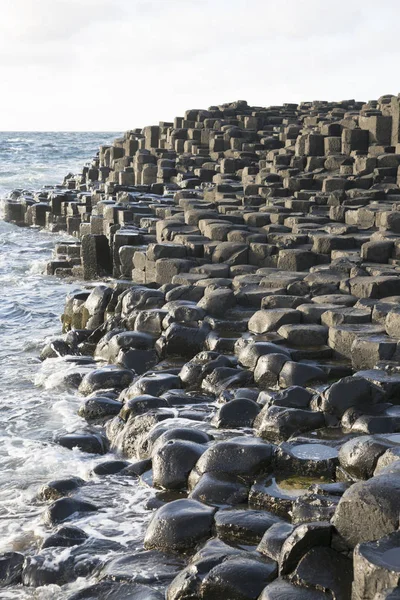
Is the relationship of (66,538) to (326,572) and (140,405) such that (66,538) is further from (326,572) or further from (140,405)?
(140,405)

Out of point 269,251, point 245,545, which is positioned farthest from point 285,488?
point 269,251

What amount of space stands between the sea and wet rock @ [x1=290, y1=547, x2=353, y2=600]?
1.19 meters

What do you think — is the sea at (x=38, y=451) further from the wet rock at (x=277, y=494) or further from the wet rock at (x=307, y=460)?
the wet rock at (x=307, y=460)

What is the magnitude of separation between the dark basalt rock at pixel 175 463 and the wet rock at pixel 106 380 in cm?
217

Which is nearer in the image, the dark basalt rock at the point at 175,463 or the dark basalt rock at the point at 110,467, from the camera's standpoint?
the dark basalt rock at the point at 175,463

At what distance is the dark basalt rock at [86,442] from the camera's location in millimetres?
→ 6547

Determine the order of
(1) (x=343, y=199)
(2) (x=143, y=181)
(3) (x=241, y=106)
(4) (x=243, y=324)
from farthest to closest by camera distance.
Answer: (3) (x=241, y=106), (2) (x=143, y=181), (1) (x=343, y=199), (4) (x=243, y=324)

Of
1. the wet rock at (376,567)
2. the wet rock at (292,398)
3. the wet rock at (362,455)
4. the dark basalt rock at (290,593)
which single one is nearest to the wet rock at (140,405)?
the wet rock at (292,398)

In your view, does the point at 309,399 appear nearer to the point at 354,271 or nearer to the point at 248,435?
the point at 248,435

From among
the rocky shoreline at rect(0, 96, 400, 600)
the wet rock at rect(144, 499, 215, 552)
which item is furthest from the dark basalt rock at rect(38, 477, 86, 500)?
the wet rock at rect(144, 499, 215, 552)

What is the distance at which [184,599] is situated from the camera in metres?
4.14

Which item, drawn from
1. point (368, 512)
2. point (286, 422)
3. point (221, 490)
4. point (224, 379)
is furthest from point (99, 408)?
point (368, 512)

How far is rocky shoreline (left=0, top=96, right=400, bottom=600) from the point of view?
164 inches

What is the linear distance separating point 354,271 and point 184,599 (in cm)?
569
